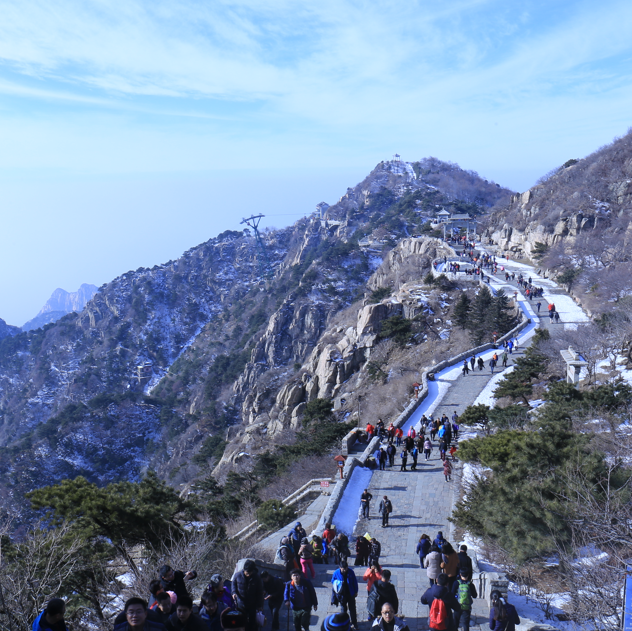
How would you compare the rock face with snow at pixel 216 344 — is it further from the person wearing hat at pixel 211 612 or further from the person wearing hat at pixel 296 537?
the person wearing hat at pixel 211 612

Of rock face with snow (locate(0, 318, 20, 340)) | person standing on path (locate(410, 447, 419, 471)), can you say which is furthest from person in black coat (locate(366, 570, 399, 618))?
rock face with snow (locate(0, 318, 20, 340))

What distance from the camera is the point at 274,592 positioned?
20.8 ft

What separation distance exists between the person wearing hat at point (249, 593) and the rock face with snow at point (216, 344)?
27.5 m

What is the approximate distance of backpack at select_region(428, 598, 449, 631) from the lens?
575 centimetres

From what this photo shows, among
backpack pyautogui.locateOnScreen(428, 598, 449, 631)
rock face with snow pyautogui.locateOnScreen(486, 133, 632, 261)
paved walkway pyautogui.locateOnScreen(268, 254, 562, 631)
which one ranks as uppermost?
rock face with snow pyautogui.locateOnScreen(486, 133, 632, 261)

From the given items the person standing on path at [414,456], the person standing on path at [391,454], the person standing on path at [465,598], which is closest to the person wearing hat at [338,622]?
the person standing on path at [465,598]

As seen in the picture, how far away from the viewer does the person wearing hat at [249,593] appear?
5777mm

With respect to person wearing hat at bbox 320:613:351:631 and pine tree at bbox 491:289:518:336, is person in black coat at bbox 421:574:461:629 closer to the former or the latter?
person wearing hat at bbox 320:613:351:631

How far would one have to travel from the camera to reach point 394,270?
52500mm

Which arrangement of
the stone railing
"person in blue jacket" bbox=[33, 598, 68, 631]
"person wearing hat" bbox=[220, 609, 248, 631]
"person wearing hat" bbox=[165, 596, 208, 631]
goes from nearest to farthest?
"person wearing hat" bbox=[220, 609, 248, 631], "person in blue jacket" bbox=[33, 598, 68, 631], "person wearing hat" bbox=[165, 596, 208, 631], the stone railing

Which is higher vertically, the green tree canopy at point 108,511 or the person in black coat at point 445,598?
the person in black coat at point 445,598

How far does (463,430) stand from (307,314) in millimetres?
42727

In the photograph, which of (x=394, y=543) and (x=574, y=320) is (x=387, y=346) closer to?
(x=574, y=320)

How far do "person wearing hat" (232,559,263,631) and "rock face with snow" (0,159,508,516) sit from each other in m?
27.5
